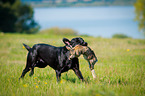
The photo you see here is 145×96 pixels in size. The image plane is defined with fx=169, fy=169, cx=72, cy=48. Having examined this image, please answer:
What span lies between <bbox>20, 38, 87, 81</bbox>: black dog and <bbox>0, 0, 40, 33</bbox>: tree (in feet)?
88.8

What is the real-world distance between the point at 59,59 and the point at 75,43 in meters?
0.70

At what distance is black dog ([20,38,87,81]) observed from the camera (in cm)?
459

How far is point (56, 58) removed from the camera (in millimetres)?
4934

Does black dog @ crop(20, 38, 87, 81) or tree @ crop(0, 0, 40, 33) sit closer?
black dog @ crop(20, 38, 87, 81)

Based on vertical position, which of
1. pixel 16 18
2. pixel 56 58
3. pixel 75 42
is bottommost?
pixel 56 58

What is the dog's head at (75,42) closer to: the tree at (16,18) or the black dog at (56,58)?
the black dog at (56,58)

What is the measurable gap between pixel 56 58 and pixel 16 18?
97.0ft

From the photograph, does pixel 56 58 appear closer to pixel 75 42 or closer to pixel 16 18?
pixel 75 42

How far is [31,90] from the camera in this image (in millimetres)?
4266

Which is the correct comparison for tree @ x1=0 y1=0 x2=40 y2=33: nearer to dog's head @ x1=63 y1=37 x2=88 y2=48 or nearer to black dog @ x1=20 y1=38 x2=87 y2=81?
black dog @ x1=20 y1=38 x2=87 y2=81

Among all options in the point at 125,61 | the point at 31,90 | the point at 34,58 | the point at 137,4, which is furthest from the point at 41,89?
the point at 137,4

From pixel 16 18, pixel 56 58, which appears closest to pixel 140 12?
pixel 16 18

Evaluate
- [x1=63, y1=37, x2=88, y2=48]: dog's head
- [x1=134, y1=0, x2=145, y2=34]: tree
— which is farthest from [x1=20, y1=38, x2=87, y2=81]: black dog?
[x1=134, y1=0, x2=145, y2=34]: tree

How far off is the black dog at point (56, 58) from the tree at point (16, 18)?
88.8ft
